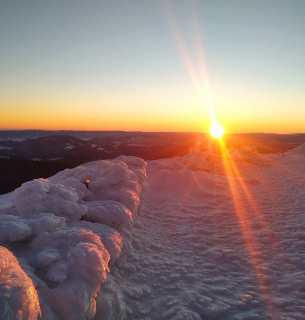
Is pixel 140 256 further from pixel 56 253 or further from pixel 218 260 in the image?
pixel 56 253

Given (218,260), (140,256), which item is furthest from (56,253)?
(218,260)

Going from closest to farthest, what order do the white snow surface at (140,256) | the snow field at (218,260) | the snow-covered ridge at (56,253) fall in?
the snow-covered ridge at (56,253) → the white snow surface at (140,256) → the snow field at (218,260)

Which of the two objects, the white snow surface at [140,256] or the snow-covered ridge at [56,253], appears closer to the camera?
the snow-covered ridge at [56,253]

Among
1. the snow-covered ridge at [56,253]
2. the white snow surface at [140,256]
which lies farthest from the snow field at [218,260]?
the snow-covered ridge at [56,253]

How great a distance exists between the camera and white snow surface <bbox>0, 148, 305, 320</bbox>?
2221mm

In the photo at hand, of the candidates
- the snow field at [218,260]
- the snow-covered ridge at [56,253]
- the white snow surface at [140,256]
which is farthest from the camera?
the snow field at [218,260]

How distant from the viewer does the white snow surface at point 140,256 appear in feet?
7.29

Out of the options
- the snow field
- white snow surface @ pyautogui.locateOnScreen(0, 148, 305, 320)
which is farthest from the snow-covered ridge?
the snow field

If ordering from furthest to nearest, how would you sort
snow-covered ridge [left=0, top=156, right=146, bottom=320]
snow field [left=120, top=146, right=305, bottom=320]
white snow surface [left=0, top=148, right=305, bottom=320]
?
snow field [left=120, top=146, right=305, bottom=320] → white snow surface [left=0, top=148, right=305, bottom=320] → snow-covered ridge [left=0, top=156, right=146, bottom=320]

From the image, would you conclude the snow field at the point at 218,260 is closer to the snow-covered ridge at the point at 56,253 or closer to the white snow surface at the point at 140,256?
the white snow surface at the point at 140,256

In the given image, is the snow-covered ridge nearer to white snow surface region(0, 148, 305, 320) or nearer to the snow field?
white snow surface region(0, 148, 305, 320)

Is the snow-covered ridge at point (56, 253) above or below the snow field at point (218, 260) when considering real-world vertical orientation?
above

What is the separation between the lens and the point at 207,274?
3.54 meters

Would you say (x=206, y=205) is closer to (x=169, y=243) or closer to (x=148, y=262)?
(x=169, y=243)
